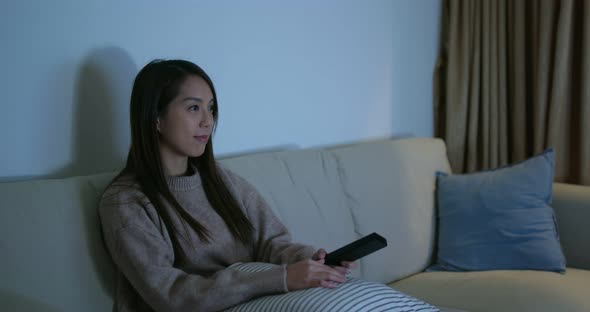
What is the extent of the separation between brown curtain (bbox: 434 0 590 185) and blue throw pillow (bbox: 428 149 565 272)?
Answer: 44 cm

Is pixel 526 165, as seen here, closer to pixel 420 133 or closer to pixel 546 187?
pixel 546 187

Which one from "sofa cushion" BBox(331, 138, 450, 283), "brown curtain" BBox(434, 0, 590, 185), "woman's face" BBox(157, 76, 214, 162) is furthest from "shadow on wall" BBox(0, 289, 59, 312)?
"brown curtain" BBox(434, 0, 590, 185)

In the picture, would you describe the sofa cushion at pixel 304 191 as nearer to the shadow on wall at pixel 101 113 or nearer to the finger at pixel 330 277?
the shadow on wall at pixel 101 113

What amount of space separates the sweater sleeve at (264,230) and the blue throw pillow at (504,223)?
81 centimetres

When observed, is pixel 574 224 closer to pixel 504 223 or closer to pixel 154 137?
pixel 504 223

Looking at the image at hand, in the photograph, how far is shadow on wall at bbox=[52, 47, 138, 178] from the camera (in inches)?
60.1

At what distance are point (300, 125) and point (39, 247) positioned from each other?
113cm

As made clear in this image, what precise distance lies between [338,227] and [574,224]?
873 mm

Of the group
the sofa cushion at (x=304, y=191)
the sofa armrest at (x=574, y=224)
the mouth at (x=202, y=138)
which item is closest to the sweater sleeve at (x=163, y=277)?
the mouth at (x=202, y=138)

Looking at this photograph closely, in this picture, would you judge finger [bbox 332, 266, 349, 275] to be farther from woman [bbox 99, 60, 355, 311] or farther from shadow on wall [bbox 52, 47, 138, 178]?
shadow on wall [bbox 52, 47, 138, 178]

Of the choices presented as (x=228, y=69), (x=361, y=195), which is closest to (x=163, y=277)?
(x=228, y=69)

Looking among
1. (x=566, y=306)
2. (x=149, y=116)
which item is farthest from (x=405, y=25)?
(x=149, y=116)

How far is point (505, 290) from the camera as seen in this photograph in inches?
72.1

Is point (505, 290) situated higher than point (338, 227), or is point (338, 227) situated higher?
point (338, 227)
